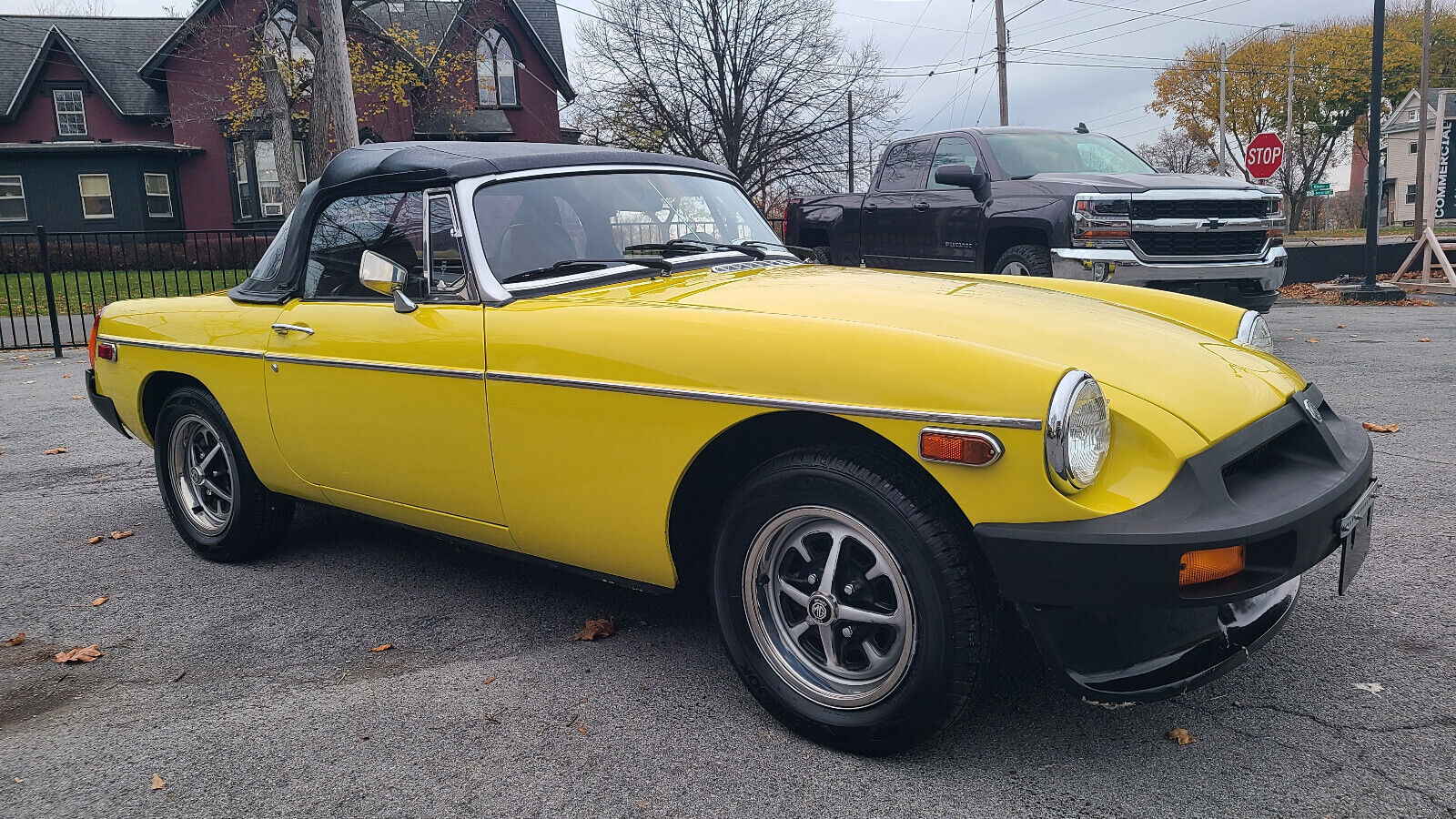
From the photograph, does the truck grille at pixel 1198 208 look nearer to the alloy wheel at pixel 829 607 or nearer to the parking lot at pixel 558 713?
the parking lot at pixel 558 713

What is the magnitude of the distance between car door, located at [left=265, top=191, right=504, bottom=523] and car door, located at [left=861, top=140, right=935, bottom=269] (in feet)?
22.5

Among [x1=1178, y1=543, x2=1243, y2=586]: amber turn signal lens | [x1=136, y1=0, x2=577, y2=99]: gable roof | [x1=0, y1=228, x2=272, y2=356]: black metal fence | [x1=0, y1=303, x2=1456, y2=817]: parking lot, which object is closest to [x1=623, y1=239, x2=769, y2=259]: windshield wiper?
[x1=0, y1=303, x2=1456, y2=817]: parking lot

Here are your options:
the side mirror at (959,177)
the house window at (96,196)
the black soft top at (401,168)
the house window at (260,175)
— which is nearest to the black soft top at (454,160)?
the black soft top at (401,168)

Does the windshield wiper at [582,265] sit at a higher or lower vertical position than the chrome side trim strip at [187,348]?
higher

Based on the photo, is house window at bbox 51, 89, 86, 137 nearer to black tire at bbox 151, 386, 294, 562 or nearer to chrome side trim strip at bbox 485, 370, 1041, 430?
black tire at bbox 151, 386, 294, 562

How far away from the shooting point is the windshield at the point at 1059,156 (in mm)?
9414

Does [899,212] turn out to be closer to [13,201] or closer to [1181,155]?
[13,201]

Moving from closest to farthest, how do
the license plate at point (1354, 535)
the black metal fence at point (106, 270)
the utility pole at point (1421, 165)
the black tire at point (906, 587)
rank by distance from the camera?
the black tire at point (906, 587)
the license plate at point (1354, 535)
the black metal fence at point (106, 270)
the utility pole at point (1421, 165)

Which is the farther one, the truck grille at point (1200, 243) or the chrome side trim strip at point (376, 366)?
the truck grille at point (1200, 243)

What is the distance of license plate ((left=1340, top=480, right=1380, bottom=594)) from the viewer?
2609 millimetres

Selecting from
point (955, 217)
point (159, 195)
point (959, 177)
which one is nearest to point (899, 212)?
point (955, 217)

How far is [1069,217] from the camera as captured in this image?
8.44 m

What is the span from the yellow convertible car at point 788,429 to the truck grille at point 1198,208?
5058 millimetres

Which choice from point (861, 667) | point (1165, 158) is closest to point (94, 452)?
point (861, 667)
